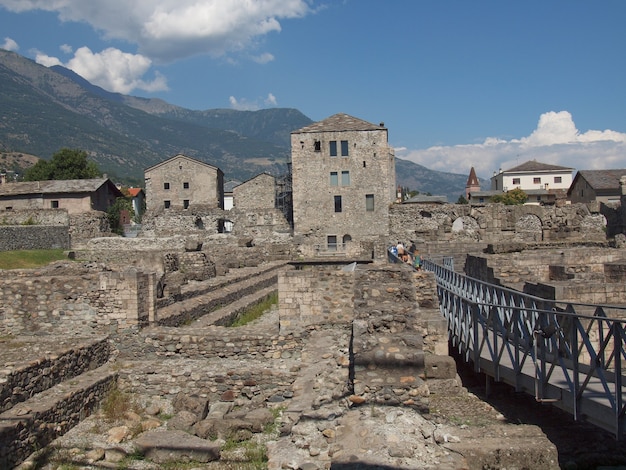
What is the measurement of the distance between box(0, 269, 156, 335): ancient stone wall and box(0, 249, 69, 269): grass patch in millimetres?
18480

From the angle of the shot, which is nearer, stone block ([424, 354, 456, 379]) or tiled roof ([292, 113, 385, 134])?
stone block ([424, 354, 456, 379])

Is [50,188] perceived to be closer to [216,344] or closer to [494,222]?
[494,222]

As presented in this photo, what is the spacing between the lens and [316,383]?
29.6ft

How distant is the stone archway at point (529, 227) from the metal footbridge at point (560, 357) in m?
31.2

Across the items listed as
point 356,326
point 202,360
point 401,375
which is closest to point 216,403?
point 202,360

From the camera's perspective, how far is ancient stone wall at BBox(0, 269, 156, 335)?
11.9 metres

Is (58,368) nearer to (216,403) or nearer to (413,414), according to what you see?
(216,403)

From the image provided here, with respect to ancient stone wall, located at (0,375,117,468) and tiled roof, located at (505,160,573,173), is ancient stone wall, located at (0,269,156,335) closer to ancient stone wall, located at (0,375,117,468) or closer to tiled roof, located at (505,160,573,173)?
ancient stone wall, located at (0,375,117,468)

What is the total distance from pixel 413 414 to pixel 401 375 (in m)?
0.47

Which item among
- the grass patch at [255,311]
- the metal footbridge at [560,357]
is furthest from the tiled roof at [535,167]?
the metal footbridge at [560,357]

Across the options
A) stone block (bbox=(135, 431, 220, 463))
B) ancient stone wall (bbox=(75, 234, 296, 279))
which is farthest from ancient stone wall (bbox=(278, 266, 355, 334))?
ancient stone wall (bbox=(75, 234, 296, 279))

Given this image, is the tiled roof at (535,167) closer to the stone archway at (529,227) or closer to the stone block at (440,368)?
the stone archway at (529,227)

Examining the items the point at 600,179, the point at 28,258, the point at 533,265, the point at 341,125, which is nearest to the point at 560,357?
the point at 533,265

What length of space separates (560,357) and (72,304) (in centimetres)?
926
